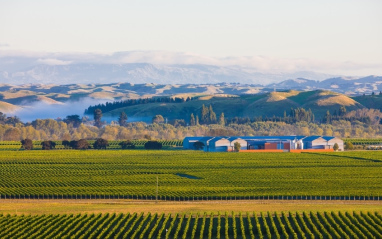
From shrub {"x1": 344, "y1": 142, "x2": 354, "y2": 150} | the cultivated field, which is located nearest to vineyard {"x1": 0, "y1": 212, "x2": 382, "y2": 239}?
the cultivated field

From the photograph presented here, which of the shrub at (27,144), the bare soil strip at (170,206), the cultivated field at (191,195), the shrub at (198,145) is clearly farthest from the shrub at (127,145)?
the bare soil strip at (170,206)

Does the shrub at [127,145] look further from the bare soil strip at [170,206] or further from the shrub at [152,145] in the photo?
the bare soil strip at [170,206]

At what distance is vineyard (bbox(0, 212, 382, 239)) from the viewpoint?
5975 centimetres

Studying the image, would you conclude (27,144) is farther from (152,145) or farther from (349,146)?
(349,146)

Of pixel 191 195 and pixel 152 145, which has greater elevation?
pixel 152 145

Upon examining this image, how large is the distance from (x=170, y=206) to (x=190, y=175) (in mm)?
31091

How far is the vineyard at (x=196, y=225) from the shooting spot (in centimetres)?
5975

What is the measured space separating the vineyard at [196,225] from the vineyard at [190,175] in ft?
57.2

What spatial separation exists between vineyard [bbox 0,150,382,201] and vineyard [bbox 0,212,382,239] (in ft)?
57.2

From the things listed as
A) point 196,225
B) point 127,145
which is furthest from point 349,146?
point 196,225

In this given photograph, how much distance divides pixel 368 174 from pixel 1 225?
6351cm

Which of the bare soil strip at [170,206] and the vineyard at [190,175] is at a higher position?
the vineyard at [190,175]

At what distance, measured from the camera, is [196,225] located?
63.3 metres

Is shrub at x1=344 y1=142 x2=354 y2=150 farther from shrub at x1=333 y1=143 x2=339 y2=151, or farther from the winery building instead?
shrub at x1=333 y1=143 x2=339 y2=151
